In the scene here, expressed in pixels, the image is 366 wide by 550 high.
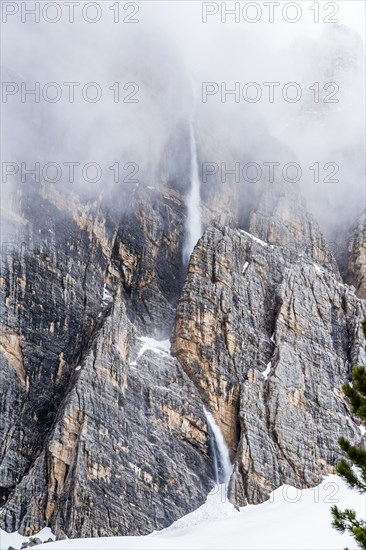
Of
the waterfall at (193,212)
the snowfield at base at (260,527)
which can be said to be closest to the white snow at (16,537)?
the snowfield at base at (260,527)

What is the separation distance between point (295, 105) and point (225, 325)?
73.6 meters

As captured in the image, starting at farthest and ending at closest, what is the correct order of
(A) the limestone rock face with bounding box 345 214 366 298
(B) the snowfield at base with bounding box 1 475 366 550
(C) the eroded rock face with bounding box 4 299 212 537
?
(A) the limestone rock face with bounding box 345 214 366 298, (C) the eroded rock face with bounding box 4 299 212 537, (B) the snowfield at base with bounding box 1 475 366 550

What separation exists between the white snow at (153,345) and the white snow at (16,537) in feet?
49.0

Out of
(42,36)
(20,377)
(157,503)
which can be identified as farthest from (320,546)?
(42,36)

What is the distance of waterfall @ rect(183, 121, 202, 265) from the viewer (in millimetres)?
68600

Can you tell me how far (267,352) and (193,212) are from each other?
20.1m

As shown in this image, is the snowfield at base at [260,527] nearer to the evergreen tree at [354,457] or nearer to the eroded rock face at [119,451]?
the eroded rock face at [119,451]

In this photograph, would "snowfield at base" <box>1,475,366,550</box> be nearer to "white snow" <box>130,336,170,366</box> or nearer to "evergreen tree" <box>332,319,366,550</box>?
"white snow" <box>130,336,170,366</box>

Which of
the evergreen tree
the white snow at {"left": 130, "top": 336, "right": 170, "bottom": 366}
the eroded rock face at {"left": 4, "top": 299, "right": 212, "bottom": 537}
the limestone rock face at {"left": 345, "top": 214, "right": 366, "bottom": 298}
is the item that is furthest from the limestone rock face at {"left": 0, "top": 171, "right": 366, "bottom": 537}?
the evergreen tree

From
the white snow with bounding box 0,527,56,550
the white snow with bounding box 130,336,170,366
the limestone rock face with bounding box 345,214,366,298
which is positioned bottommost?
the white snow with bounding box 0,527,56,550

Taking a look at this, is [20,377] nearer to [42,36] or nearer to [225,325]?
[225,325]

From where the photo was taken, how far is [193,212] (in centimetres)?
7162

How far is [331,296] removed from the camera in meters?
63.7

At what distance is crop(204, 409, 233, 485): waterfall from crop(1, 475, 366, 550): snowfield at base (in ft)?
3.86
